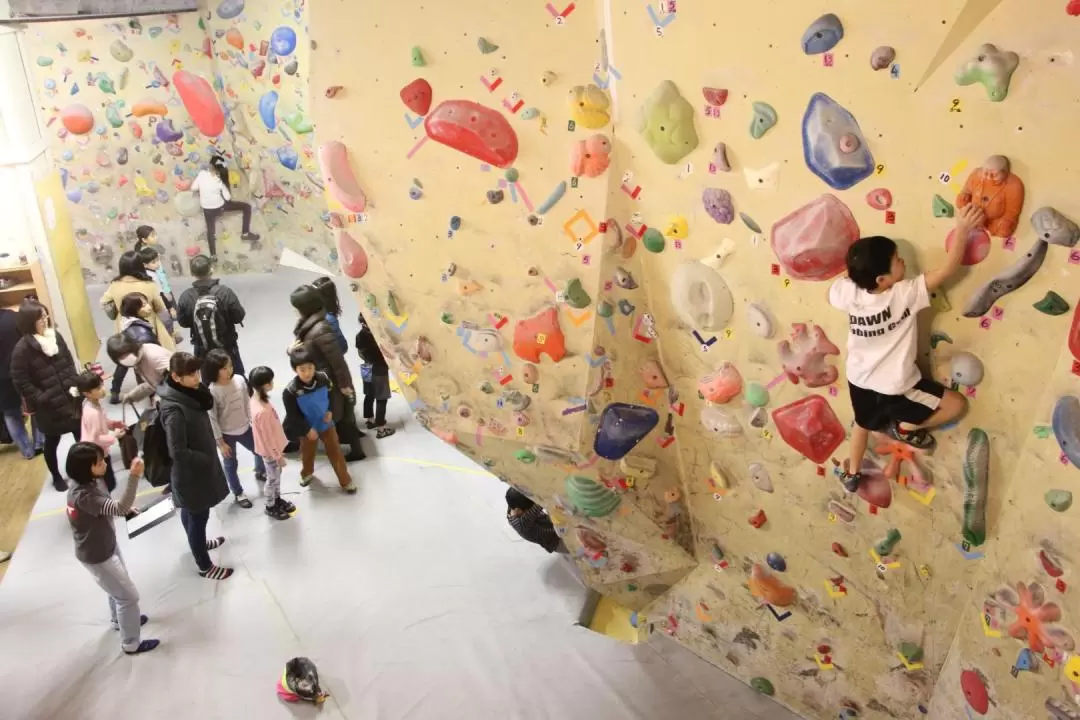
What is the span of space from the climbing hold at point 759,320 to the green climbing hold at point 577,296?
0.74 metres

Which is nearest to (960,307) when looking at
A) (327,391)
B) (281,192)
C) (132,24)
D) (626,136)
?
(626,136)

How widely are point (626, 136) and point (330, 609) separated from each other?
3.08 metres

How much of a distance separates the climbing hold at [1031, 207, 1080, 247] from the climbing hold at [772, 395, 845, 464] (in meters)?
1.02

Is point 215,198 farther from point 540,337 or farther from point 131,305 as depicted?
point 540,337

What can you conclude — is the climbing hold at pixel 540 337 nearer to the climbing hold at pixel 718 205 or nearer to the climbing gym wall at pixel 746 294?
the climbing gym wall at pixel 746 294

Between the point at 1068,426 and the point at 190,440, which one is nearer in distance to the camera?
the point at 1068,426

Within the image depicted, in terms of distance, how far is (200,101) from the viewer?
8.95 metres

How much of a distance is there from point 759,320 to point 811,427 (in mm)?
453

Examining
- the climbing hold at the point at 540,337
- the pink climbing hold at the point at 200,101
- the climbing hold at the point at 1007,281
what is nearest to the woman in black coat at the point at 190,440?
the climbing hold at the point at 540,337

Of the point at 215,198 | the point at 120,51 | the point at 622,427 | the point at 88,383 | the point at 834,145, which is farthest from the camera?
the point at 215,198

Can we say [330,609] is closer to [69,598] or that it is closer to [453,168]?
[69,598]

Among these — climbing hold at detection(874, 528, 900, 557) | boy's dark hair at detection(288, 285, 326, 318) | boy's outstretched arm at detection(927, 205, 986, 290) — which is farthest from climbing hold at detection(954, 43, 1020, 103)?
boy's dark hair at detection(288, 285, 326, 318)

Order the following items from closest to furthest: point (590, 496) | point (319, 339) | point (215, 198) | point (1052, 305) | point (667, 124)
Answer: point (1052, 305) < point (667, 124) < point (590, 496) < point (319, 339) < point (215, 198)

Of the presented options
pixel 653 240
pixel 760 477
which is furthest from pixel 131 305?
pixel 760 477
